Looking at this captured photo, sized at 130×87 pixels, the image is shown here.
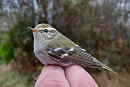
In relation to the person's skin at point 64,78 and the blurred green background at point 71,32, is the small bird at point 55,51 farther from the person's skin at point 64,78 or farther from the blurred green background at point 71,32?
the blurred green background at point 71,32

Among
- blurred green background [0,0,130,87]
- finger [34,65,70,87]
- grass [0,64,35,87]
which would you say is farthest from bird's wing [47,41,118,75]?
grass [0,64,35,87]

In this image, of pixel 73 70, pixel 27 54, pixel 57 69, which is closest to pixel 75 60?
pixel 73 70

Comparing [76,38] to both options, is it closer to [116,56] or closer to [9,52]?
[116,56]

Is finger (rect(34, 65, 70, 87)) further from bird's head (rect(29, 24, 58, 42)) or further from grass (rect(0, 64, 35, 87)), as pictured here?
grass (rect(0, 64, 35, 87))

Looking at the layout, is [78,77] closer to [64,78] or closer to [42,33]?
[64,78]

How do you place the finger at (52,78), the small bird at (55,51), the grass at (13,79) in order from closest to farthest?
the finger at (52,78) → the small bird at (55,51) → the grass at (13,79)

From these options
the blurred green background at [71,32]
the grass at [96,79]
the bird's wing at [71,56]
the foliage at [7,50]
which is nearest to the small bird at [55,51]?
the bird's wing at [71,56]

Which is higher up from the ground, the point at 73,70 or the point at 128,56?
the point at 73,70
